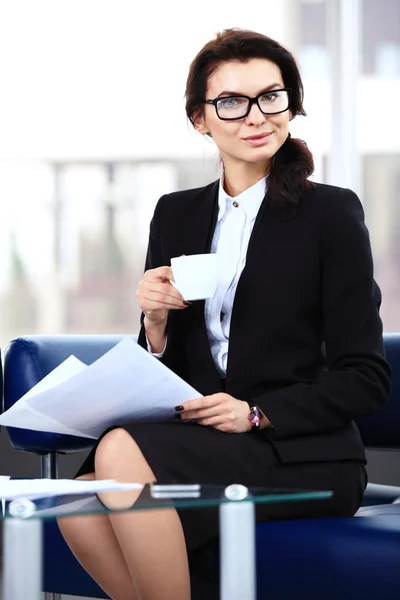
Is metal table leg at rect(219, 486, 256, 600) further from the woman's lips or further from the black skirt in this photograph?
the woman's lips

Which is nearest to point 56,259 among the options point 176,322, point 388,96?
point 388,96

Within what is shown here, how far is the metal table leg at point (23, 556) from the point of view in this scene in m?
1.08

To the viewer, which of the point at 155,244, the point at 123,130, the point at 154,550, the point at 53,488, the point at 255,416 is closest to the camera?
the point at 53,488

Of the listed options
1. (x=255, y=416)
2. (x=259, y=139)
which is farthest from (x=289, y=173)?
(x=255, y=416)

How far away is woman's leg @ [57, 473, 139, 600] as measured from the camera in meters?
1.54

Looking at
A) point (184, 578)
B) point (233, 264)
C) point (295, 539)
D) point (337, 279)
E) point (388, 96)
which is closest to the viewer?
point (184, 578)

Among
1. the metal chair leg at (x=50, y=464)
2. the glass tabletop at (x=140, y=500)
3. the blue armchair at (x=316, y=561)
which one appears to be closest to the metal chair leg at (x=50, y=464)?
the metal chair leg at (x=50, y=464)

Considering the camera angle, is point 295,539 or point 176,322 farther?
point 176,322

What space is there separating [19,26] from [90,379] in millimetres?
2194

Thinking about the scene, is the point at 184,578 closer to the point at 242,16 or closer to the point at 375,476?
the point at 375,476

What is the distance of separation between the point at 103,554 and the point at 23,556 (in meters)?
0.49

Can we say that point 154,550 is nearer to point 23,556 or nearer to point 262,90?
point 23,556

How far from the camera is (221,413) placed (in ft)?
5.33

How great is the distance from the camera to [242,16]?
129 inches
